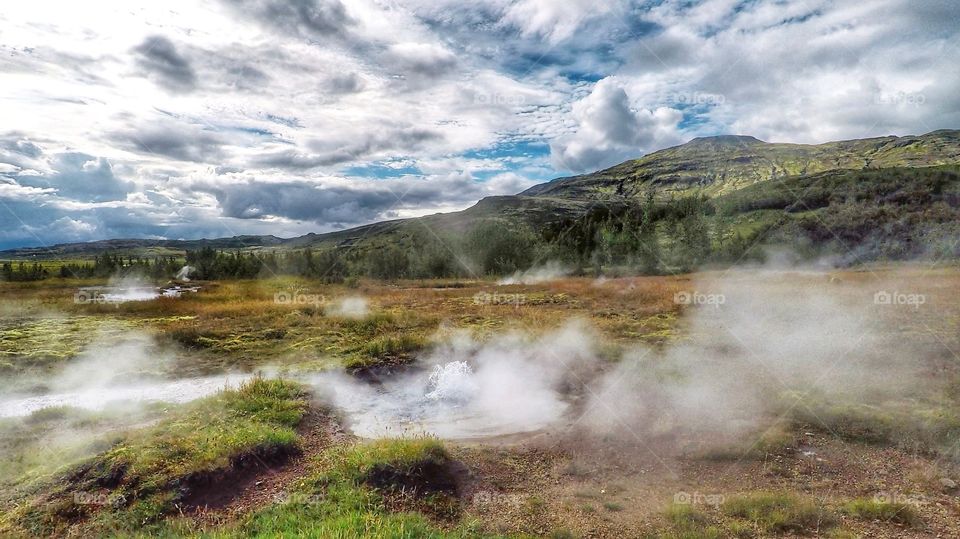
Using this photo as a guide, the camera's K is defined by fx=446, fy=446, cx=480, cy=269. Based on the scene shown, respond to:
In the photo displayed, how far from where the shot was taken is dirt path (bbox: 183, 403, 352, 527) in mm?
8367

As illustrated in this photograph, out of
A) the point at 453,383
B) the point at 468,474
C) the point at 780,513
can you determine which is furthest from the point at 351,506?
the point at 453,383

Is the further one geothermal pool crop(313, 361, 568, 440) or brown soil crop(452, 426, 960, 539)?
geothermal pool crop(313, 361, 568, 440)

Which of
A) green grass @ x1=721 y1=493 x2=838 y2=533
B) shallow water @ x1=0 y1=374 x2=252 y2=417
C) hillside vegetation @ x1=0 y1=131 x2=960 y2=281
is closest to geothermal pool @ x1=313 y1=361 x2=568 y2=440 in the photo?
shallow water @ x1=0 y1=374 x2=252 y2=417

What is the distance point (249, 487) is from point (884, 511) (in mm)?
12108

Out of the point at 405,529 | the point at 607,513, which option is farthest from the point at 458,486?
the point at 607,513

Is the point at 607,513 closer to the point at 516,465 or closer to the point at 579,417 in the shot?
the point at 516,465

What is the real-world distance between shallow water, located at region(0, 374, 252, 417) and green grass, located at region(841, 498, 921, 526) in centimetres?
1681

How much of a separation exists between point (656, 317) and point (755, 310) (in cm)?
542

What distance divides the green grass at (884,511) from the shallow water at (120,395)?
1681 cm

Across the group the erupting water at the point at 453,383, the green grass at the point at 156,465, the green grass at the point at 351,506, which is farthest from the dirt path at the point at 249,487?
the erupting water at the point at 453,383

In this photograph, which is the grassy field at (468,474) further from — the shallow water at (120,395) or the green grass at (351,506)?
the shallow water at (120,395)

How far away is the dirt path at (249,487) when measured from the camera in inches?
329

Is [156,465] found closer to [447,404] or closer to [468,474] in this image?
[468,474]

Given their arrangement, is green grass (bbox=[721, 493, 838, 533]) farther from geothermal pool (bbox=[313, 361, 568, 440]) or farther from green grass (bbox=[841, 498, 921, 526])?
geothermal pool (bbox=[313, 361, 568, 440])
